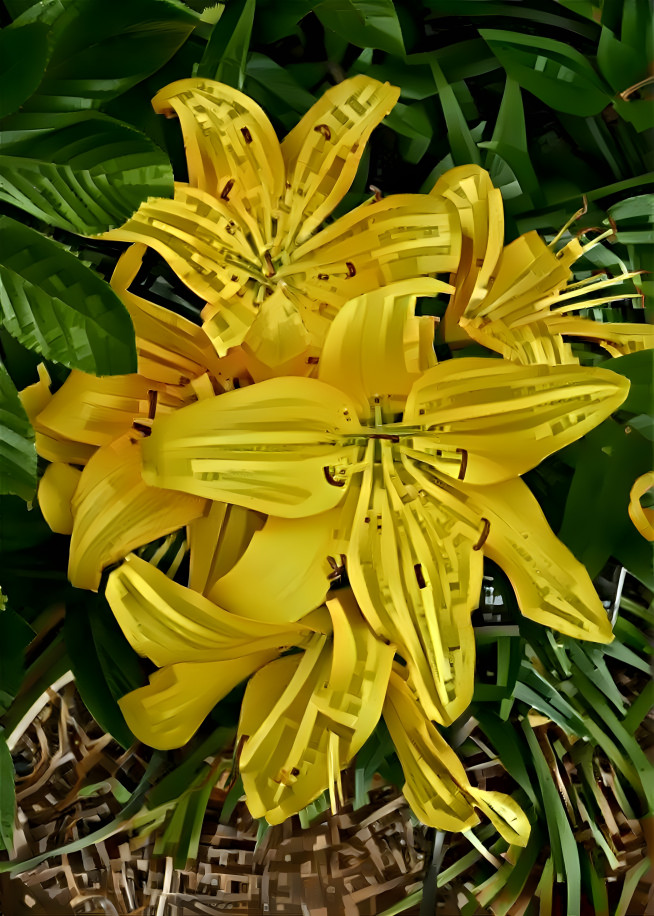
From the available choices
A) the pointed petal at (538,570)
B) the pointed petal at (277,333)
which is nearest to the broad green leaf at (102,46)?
the pointed petal at (277,333)

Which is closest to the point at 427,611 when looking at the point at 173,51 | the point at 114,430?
the point at 114,430

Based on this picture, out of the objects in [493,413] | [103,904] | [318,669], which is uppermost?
[493,413]

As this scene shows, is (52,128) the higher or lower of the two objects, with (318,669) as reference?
higher

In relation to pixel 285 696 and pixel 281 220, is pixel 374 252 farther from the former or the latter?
pixel 285 696

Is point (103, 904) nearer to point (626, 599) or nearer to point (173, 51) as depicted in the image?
point (626, 599)

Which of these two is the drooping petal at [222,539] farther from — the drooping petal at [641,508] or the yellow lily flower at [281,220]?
the drooping petal at [641,508]

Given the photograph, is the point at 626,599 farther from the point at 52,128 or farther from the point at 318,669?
the point at 52,128

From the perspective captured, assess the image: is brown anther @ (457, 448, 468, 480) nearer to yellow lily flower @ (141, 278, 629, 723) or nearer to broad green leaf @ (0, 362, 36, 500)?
yellow lily flower @ (141, 278, 629, 723)
